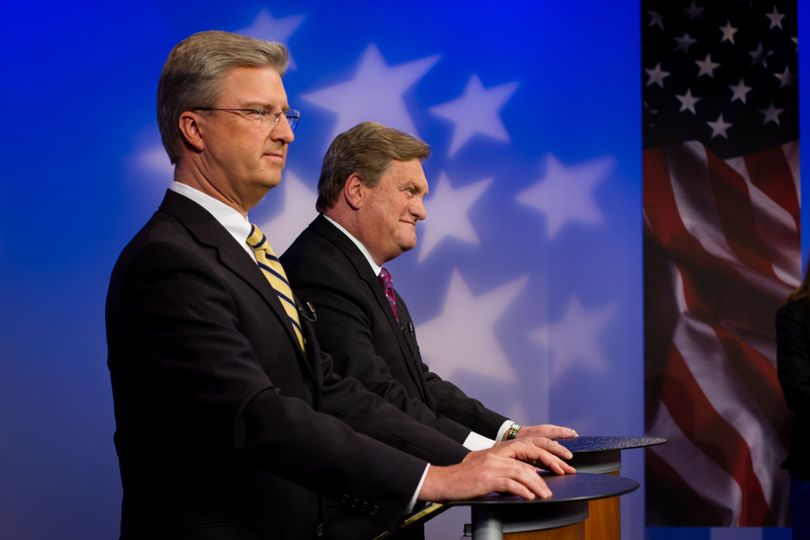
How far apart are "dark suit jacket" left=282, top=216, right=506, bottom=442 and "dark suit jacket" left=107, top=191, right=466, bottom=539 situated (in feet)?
2.28

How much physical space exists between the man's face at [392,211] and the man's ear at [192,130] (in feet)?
4.01

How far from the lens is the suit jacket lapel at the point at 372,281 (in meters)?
2.98

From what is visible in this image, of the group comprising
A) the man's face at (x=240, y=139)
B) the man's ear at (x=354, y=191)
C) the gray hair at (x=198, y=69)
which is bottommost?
the man's face at (x=240, y=139)

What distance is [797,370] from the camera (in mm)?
4625

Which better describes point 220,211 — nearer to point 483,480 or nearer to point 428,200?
point 483,480

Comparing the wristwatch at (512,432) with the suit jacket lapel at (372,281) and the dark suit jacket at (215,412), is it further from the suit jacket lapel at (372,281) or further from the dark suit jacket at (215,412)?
the dark suit jacket at (215,412)

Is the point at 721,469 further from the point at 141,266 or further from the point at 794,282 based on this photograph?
the point at 141,266

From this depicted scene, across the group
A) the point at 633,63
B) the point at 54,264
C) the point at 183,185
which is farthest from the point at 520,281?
the point at 183,185

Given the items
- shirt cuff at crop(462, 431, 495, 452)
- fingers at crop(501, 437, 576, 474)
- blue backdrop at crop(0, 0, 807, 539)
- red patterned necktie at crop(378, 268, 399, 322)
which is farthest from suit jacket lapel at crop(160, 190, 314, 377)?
blue backdrop at crop(0, 0, 807, 539)

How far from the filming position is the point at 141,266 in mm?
1777

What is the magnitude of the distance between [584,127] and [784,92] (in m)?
1.07

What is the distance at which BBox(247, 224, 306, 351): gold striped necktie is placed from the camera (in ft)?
6.77

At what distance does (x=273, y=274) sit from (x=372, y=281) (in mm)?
915

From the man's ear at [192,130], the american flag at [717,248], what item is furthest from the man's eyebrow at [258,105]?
the american flag at [717,248]
